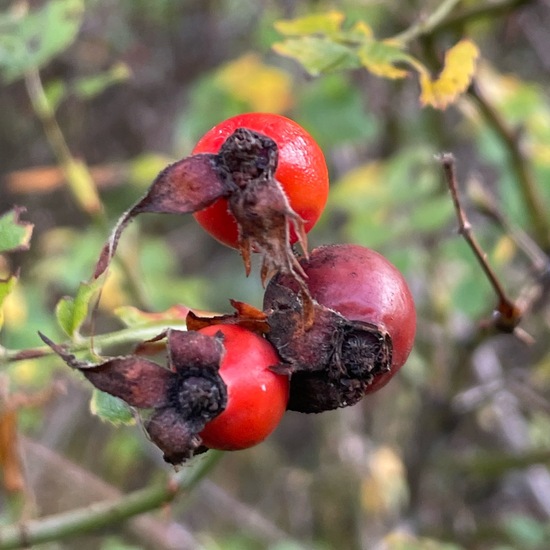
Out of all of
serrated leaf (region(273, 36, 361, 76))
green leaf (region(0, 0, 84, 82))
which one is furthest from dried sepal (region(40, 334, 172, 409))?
green leaf (region(0, 0, 84, 82))

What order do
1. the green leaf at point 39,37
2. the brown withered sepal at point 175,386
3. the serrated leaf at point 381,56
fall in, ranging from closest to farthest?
the brown withered sepal at point 175,386 → the serrated leaf at point 381,56 → the green leaf at point 39,37

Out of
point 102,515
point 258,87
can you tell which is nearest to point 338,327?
point 102,515

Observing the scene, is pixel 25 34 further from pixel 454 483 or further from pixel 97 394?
pixel 454 483

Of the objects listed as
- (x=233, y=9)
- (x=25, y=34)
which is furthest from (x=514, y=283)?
(x=233, y=9)

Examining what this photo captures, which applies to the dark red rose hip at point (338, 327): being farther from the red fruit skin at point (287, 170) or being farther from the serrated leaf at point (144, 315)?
the serrated leaf at point (144, 315)

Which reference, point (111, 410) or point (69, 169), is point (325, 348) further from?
point (69, 169)

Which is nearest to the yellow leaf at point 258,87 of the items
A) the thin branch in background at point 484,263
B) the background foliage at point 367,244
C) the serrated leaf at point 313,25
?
the background foliage at point 367,244

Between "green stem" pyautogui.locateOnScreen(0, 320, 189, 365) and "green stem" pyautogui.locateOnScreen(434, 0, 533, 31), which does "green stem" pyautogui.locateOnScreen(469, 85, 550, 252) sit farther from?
"green stem" pyautogui.locateOnScreen(0, 320, 189, 365)
